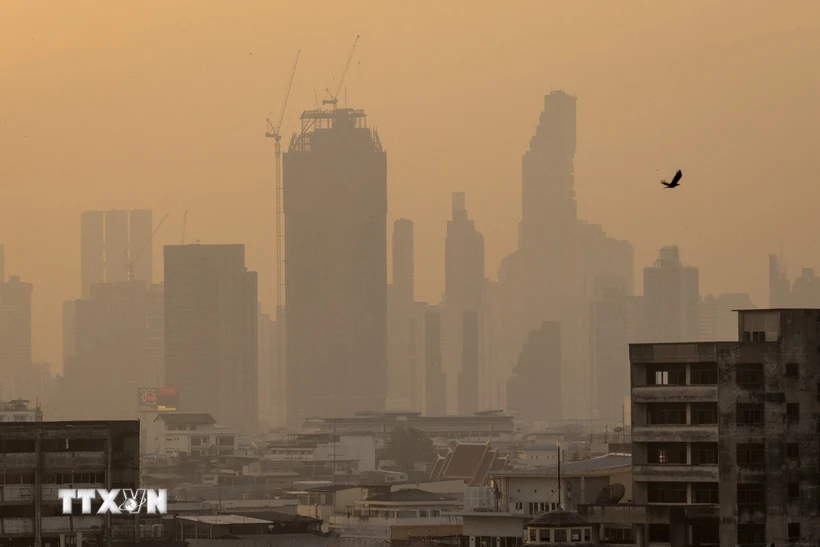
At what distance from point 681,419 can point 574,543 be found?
13771 millimetres

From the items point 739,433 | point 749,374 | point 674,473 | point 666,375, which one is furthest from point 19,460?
point 749,374

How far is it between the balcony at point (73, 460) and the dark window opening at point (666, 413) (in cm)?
3302

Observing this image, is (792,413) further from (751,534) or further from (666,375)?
(751,534)

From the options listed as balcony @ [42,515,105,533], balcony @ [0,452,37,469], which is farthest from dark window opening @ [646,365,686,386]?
balcony @ [0,452,37,469]

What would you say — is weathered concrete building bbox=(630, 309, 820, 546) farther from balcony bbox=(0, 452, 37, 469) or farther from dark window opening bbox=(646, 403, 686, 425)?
balcony bbox=(0, 452, 37, 469)

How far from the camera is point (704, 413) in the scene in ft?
372

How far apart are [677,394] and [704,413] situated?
1.65 m

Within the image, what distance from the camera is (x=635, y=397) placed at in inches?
4532

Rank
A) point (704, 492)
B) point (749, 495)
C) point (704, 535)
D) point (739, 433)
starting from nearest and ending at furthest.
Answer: point (704, 535)
point (704, 492)
point (749, 495)
point (739, 433)

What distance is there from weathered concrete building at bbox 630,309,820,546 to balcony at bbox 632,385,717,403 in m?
0.05

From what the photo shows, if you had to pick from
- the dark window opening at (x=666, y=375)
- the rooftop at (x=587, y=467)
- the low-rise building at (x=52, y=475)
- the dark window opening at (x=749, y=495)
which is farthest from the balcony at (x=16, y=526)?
the dark window opening at (x=749, y=495)

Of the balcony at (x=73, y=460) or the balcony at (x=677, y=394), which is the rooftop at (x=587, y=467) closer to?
the balcony at (x=677, y=394)

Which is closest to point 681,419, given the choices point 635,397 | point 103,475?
point 635,397

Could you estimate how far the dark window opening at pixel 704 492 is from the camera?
368ft
